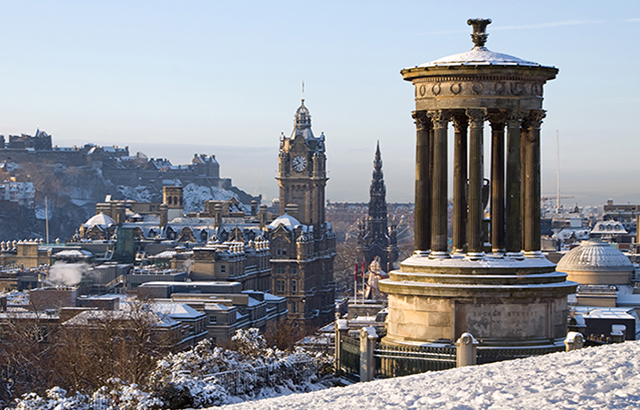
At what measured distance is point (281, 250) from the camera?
176 metres

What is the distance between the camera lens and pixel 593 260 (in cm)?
10656

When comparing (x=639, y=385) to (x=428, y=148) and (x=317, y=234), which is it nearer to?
(x=428, y=148)

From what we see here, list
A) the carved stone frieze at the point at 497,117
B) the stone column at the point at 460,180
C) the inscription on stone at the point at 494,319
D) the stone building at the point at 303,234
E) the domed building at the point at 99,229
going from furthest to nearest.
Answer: the stone building at the point at 303,234 < the domed building at the point at 99,229 < the stone column at the point at 460,180 < the carved stone frieze at the point at 497,117 < the inscription on stone at the point at 494,319

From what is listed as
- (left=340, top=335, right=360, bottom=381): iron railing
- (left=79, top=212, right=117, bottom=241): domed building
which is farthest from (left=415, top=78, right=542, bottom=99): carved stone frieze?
(left=79, top=212, right=117, bottom=241): domed building

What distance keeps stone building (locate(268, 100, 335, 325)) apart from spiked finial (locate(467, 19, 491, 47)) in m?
135

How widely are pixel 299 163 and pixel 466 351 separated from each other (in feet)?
553

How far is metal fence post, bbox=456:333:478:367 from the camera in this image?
84.0 feet

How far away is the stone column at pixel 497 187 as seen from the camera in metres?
28.1

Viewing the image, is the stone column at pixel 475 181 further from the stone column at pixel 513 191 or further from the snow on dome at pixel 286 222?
the snow on dome at pixel 286 222

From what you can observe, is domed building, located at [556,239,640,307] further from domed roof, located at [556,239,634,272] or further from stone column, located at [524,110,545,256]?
stone column, located at [524,110,545,256]

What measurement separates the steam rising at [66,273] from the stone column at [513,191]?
106719 mm

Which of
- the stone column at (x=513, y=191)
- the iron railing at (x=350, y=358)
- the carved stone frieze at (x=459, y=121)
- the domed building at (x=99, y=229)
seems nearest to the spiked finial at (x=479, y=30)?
the carved stone frieze at (x=459, y=121)

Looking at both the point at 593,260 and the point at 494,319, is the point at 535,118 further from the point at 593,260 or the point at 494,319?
the point at 593,260

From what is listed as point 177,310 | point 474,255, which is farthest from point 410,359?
point 177,310
